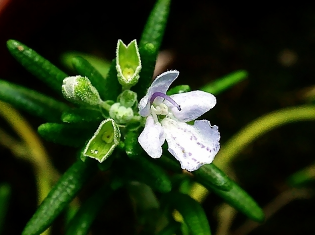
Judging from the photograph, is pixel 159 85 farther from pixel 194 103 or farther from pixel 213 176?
pixel 213 176

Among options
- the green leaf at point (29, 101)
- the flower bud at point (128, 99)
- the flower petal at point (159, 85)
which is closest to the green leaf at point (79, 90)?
the flower bud at point (128, 99)

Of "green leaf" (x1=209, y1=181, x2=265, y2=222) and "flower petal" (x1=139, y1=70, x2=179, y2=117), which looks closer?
"flower petal" (x1=139, y1=70, x2=179, y2=117)

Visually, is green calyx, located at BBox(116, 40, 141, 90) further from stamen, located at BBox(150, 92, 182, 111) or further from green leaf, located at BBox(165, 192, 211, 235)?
green leaf, located at BBox(165, 192, 211, 235)

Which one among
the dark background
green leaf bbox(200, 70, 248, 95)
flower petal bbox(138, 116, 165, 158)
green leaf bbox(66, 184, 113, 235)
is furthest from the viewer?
the dark background

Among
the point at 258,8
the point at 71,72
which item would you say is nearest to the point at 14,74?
the point at 71,72

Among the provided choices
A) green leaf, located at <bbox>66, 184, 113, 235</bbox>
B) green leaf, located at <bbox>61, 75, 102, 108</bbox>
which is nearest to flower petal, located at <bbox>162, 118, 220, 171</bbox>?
green leaf, located at <bbox>61, 75, 102, 108</bbox>

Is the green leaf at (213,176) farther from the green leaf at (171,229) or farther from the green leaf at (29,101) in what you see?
the green leaf at (29,101)
